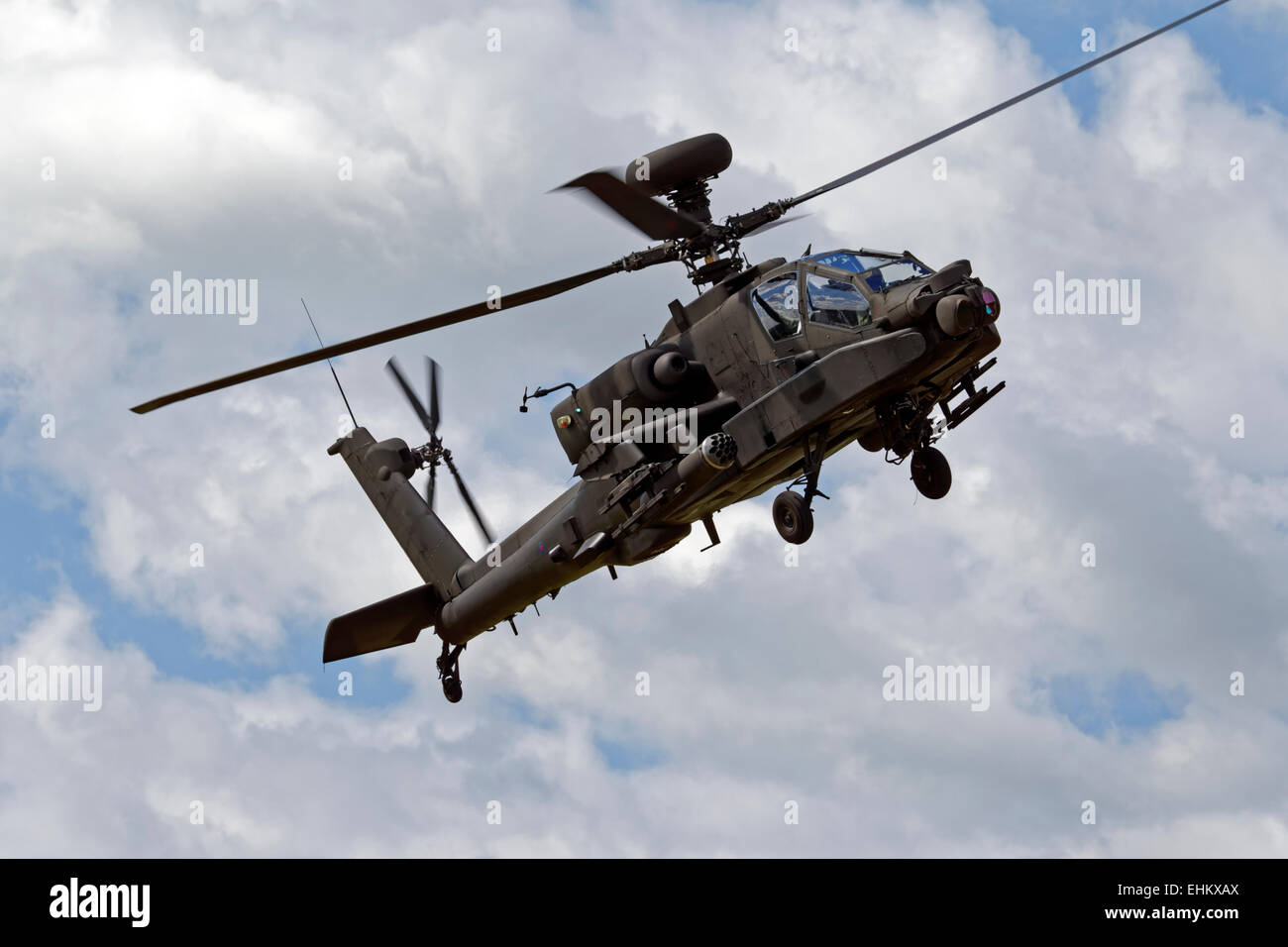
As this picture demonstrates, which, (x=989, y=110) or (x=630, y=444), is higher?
(x=989, y=110)

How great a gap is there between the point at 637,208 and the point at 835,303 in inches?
123

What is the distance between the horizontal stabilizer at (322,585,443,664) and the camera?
28609 mm

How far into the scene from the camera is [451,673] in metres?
29.3

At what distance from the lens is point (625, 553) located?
2506 centimetres

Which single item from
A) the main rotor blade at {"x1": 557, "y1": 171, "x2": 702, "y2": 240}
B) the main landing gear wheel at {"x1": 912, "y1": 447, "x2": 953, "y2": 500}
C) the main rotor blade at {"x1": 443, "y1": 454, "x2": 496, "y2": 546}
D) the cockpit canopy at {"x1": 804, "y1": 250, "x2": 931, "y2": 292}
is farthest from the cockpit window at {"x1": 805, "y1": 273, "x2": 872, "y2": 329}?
the main rotor blade at {"x1": 443, "y1": 454, "x2": 496, "y2": 546}

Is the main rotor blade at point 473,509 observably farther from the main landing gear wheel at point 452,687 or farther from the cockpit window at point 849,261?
the cockpit window at point 849,261

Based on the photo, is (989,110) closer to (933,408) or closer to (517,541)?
(933,408)

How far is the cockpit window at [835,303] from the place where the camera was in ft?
72.2

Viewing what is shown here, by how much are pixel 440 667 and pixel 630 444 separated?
7.38 meters

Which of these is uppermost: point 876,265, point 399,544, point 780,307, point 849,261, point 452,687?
point 849,261

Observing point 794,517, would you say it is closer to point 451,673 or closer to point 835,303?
→ point 835,303

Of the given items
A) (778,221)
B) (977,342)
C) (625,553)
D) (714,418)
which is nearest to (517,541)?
(625,553)

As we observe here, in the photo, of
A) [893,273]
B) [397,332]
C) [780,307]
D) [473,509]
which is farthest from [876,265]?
[473,509]

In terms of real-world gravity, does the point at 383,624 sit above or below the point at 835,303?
below
